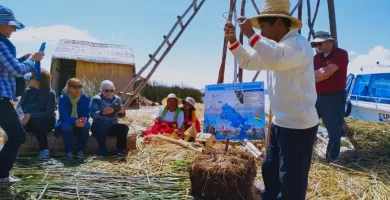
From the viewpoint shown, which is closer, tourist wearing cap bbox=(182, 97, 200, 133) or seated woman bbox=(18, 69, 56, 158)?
seated woman bbox=(18, 69, 56, 158)

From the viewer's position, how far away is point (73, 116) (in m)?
5.62

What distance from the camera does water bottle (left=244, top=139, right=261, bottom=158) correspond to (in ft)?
18.2

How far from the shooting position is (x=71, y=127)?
5.41 m

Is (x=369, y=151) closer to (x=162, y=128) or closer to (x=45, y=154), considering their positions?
(x=162, y=128)

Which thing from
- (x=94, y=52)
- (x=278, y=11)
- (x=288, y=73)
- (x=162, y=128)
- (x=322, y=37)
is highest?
(x=94, y=52)

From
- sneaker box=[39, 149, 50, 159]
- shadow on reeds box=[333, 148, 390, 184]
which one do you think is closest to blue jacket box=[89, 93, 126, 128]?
sneaker box=[39, 149, 50, 159]

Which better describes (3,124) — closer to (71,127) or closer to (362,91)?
(71,127)

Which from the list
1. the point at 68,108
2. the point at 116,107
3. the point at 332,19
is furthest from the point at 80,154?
the point at 332,19

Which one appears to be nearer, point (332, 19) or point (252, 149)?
point (252, 149)

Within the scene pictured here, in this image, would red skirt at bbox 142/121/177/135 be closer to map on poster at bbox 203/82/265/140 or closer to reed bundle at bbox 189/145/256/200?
map on poster at bbox 203/82/265/140

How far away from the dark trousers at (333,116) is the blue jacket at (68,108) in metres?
3.37

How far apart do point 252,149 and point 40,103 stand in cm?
316

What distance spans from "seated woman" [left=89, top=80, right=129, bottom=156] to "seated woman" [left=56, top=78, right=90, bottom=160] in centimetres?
14

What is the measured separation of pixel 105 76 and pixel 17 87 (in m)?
14.9
